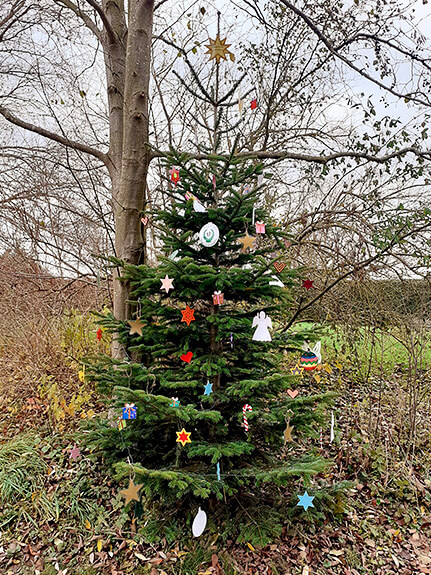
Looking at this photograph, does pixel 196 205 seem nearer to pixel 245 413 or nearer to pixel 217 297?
pixel 217 297

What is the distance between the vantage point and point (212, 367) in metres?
2.36

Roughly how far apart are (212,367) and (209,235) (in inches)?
31.7

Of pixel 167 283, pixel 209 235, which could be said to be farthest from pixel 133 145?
pixel 167 283

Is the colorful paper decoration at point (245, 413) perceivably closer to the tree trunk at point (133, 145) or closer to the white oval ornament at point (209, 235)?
the white oval ornament at point (209, 235)

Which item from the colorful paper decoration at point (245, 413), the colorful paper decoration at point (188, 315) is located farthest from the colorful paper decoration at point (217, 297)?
the colorful paper decoration at point (245, 413)

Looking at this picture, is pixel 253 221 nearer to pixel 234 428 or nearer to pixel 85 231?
pixel 234 428

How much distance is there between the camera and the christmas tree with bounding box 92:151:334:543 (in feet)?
7.55

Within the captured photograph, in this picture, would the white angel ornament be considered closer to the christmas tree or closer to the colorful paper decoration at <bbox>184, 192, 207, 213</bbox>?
the christmas tree

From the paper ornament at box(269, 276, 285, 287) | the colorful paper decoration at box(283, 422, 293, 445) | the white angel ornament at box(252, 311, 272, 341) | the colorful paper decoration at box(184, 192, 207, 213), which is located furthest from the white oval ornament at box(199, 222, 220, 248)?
the colorful paper decoration at box(283, 422, 293, 445)

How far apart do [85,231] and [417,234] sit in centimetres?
422

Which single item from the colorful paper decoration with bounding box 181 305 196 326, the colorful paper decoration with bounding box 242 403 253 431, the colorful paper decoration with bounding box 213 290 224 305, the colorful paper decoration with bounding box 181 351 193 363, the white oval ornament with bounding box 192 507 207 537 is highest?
the colorful paper decoration with bounding box 213 290 224 305

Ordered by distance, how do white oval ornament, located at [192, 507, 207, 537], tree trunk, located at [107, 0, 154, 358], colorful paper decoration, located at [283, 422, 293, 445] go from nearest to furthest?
1. white oval ornament, located at [192, 507, 207, 537]
2. colorful paper decoration, located at [283, 422, 293, 445]
3. tree trunk, located at [107, 0, 154, 358]

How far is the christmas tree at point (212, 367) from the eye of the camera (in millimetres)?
2303

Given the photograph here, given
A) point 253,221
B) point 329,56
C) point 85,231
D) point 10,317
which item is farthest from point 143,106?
point 10,317
